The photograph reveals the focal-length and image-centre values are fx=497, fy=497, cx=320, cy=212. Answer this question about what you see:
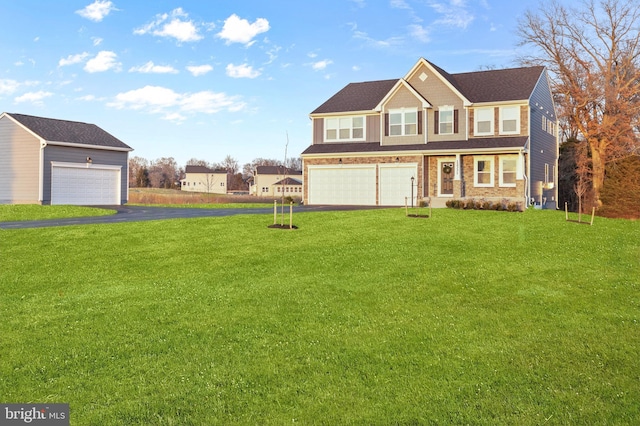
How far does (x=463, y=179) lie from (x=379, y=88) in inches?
365

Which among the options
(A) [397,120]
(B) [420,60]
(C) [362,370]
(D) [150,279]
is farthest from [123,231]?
(B) [420,60]

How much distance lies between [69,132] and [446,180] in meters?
25.3

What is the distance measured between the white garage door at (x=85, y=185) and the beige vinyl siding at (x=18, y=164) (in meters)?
1.18

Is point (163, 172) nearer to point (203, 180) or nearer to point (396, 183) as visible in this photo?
point (203, 180)

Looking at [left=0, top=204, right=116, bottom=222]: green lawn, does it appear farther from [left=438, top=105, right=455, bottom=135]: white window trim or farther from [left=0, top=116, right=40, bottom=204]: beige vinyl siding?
[left=438, top=105, right=455, bottom=135]: white window trim

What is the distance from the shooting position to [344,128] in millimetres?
32375

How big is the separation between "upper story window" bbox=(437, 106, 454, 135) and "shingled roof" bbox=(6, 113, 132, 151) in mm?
22184

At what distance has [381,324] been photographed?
23.8 feet

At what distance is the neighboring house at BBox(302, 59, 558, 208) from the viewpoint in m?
27.7

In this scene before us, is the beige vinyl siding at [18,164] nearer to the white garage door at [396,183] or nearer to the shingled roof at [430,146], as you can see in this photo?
the shingled roof at [430,146]

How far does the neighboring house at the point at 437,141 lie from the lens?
90.7 ft

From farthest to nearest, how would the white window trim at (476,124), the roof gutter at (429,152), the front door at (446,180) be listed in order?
the front door at (446,180) < the white window trim at (476,124) < the roof gutter at (429,152)

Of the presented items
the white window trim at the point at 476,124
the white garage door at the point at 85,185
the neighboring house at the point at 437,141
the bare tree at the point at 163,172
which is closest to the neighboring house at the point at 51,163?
the white garage door at the point at 85,185

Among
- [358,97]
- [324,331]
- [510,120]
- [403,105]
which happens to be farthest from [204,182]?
[324,331]
